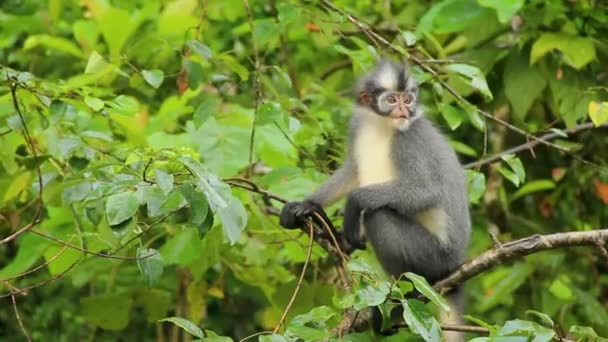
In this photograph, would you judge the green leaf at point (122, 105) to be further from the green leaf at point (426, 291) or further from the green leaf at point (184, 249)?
the green leaf at point (426, 291)

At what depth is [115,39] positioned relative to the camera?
6457 mm

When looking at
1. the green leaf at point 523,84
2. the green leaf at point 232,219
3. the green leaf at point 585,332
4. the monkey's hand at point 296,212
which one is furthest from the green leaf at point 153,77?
the green leaf at point 585,332

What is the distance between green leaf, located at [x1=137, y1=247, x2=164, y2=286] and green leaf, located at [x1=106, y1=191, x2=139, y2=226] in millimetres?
481

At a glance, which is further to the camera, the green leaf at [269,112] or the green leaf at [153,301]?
the green leaf at [153,301]

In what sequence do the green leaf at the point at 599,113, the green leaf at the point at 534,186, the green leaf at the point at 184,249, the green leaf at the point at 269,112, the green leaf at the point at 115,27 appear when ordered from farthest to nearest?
the green leaf at the point at 534,186, the green leaf at the point at 115,27, the green leaf at the point at 184,249, the green leaf at the point at 599,113, the green leaf at the point at 269,112

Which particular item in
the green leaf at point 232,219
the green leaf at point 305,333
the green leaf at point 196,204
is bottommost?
the green leaf at point 305,333

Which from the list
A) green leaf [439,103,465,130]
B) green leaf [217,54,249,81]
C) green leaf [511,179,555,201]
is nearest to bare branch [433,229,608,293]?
green leaf [439,103,465,130]

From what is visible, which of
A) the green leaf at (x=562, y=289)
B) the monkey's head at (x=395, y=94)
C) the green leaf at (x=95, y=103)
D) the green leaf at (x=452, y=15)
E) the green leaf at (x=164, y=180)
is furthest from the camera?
the green leaf at (x=562, y=289)

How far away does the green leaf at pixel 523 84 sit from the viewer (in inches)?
239

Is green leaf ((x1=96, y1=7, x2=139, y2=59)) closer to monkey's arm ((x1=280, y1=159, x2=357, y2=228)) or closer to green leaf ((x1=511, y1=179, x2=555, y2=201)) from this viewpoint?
monkey's arm ((x1=280, y1=159, x2=357, y2=228))

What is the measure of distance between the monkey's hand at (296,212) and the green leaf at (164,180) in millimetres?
1472

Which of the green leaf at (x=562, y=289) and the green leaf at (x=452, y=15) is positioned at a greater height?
the green leaf at (x=452, y=15)

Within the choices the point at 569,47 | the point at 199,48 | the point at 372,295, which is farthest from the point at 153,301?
the point at 372,295

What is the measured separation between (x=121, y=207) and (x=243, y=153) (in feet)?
7.78
